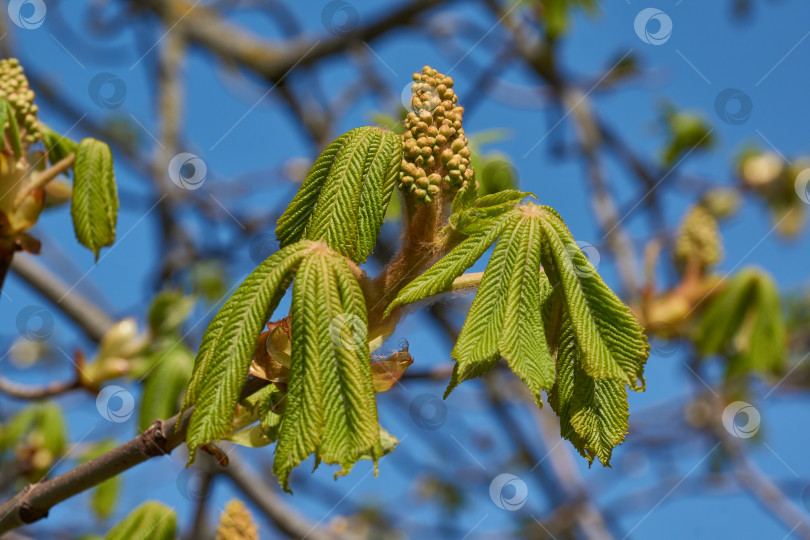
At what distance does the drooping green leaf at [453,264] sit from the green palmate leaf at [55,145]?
2.30 feet

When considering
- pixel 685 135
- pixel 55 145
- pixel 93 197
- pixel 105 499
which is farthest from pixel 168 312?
pixel 685 135

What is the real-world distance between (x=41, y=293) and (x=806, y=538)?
3012 millimetres

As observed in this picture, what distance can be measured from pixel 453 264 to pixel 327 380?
0.17m

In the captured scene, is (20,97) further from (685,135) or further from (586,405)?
(685,135)

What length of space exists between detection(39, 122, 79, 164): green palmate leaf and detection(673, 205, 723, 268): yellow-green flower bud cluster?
6.65 feet

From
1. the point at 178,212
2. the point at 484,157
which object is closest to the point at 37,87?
the point at 178,212

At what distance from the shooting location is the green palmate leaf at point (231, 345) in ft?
2.42

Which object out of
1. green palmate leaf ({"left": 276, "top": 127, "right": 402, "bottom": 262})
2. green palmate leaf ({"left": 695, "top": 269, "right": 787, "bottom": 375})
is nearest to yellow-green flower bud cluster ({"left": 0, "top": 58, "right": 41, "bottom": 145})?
Result: green palmate leaf ({"left": 276, "top": 127, "right": 402, "bottom": 262})

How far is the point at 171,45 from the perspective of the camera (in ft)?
12.2

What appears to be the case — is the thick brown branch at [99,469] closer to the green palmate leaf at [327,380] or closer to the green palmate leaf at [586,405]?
the green palmate leaf at [327,380]

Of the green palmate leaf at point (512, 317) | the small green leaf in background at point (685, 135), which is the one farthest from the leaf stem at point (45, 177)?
the small green leaf in background at point (685, 135)

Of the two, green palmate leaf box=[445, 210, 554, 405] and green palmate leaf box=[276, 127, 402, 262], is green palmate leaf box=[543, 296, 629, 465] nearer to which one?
green palmate leaf box=[445, 210, 554, 405]

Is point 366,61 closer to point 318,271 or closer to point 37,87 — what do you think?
point 37,87

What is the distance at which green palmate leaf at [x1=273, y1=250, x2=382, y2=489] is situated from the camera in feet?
2.39
